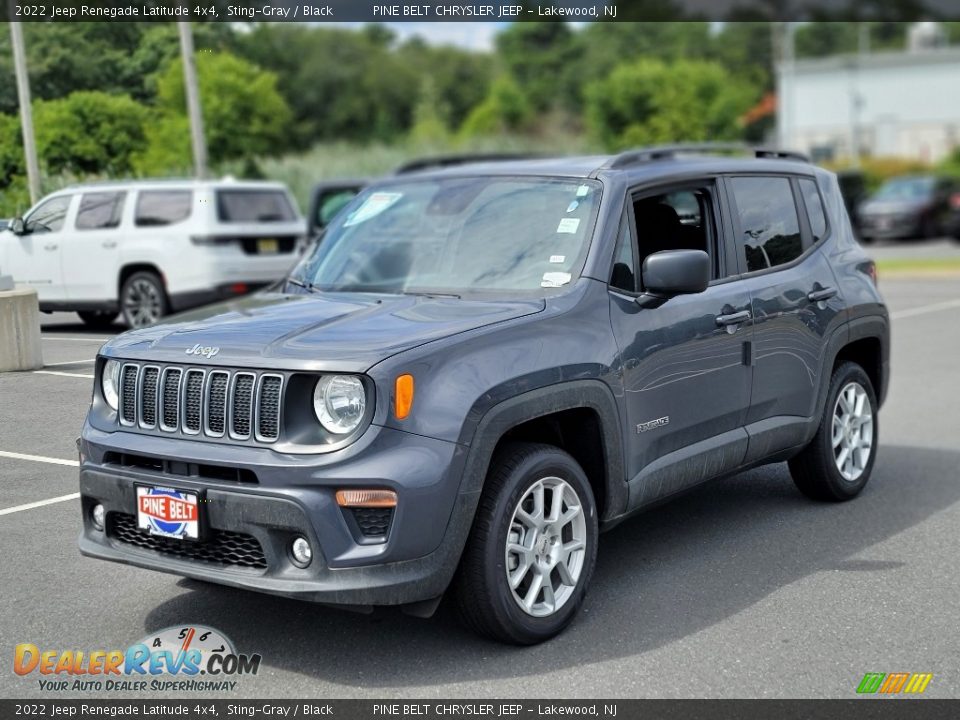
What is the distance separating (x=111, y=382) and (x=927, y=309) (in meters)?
13.9

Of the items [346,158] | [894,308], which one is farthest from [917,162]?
[894,308]

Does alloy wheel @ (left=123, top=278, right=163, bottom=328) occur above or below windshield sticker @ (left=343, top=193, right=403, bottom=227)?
below

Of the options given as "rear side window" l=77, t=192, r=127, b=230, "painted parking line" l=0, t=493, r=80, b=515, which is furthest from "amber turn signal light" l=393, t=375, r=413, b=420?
"rear side window" l=77, t=192, r=127, b=230

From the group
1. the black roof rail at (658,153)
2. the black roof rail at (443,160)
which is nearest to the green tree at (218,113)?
the black roof rail at (658,153)

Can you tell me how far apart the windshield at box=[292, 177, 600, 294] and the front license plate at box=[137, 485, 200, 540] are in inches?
60.3

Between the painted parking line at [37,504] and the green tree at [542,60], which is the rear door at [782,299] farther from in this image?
the green tree at [542,60]

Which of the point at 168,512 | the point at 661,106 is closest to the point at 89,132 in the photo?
the point at 168,512

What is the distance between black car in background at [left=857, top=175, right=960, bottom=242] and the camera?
3316cm

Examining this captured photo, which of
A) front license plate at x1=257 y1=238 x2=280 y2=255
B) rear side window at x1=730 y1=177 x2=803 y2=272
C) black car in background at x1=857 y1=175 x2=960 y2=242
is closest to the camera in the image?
rear side window at x1=730 y1=177 x2=803 y2=272

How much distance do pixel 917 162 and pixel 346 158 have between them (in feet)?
124

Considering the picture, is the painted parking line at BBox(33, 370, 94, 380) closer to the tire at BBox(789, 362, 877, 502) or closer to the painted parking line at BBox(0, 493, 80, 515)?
the painted parking line at BBox(0, 493, 80, 515)

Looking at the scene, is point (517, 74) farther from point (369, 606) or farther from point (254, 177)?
point (369, 606)

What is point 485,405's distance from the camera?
14.8 feet
